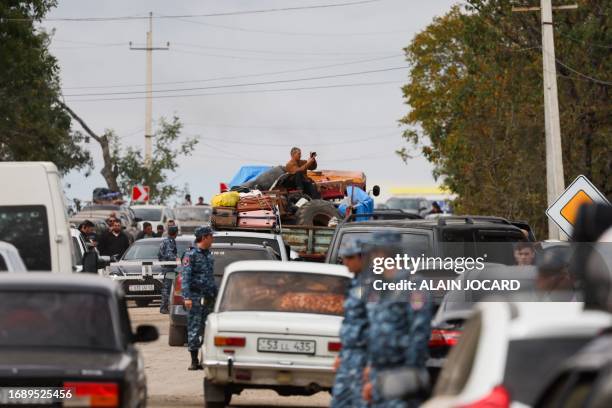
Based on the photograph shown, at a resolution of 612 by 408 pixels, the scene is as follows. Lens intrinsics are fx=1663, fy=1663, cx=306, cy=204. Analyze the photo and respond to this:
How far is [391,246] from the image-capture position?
10.2 meters

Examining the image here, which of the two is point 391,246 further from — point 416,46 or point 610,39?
point 416,46

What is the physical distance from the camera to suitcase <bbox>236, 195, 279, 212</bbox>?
103 ft

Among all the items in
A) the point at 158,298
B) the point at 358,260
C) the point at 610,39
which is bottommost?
the point at 158,298

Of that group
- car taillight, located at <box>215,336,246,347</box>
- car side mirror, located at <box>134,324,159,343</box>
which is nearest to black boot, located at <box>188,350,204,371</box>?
car taillight, located at <box>215,336,246,347</box>

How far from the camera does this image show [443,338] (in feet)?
47.6

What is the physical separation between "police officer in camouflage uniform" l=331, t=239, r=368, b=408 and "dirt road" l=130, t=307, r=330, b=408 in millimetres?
5211

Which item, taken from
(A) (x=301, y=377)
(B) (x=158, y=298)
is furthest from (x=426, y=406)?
(B) (x=158, y=298)

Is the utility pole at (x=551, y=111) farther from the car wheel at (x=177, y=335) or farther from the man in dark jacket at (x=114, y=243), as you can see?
the car wheel at (x=177, y=335)

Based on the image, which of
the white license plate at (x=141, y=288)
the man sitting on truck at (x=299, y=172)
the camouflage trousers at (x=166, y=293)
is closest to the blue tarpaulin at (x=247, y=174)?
the man sitting on truck at (x=299, y=172)

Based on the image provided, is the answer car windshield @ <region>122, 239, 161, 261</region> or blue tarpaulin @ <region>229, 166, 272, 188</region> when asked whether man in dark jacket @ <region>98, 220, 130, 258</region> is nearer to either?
car windshield @ <region>122, 239, 161, 261</region>

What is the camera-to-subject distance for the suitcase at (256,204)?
103ft

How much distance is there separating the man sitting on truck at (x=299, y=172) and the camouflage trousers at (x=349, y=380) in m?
22.4

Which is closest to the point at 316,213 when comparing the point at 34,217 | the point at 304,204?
the point at 304,204

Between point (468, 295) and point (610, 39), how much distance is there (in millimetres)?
30338
